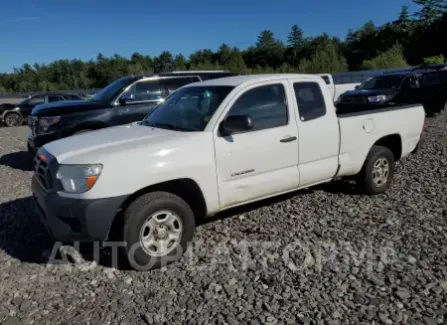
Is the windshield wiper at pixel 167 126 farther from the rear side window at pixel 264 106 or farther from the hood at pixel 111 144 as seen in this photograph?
the rear side window at pixel 264 106

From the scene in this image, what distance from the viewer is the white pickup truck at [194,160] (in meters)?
3.72

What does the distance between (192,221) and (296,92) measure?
2.00m

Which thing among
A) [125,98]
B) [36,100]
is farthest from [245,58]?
[125,98]

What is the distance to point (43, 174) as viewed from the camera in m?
4.09

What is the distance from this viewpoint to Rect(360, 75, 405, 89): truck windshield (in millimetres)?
Result: 15059

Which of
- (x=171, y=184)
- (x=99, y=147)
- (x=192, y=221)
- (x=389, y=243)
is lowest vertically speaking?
(x=389, y=243)

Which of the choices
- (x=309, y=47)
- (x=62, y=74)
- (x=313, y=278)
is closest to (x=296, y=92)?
(x=313, y=278)

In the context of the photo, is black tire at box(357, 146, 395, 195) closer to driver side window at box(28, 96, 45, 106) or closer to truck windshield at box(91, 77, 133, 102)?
truck windshield at box(91, 77, 133, 102)

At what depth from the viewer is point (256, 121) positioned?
455cm

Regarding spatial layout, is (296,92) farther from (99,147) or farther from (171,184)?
(99,147)

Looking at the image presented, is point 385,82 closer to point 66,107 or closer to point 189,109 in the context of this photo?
point 66,107

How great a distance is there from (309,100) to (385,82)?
38.3ft

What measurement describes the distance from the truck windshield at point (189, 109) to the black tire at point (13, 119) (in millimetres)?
16254

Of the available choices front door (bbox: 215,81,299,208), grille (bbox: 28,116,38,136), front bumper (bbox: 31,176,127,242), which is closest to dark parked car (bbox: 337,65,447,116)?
front door (bbox: 215,81,299,208)
